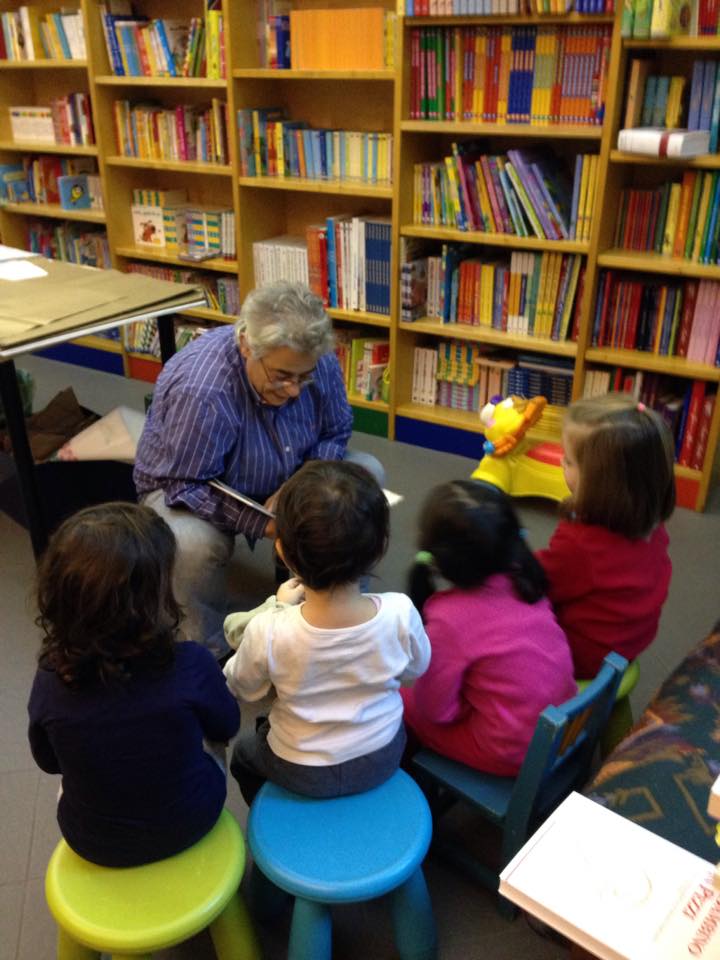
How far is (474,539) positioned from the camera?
127cm

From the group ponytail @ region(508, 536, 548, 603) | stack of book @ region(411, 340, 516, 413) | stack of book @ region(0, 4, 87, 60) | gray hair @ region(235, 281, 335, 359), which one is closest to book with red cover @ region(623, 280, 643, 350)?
stack of book @ region(411, 340, 516, 413)

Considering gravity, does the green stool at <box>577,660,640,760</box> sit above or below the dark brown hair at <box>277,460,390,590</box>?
below

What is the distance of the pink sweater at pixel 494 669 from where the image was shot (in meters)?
1.28

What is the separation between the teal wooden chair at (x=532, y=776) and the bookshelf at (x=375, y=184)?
1.62 meters

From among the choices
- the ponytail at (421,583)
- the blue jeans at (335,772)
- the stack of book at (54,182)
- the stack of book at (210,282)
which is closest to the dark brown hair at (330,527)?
the ponytail at (421,583)

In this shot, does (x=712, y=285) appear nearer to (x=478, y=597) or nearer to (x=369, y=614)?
(x=478, y=597)

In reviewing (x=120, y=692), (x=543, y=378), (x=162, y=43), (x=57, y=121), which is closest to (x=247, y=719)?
(x=120, y=692)

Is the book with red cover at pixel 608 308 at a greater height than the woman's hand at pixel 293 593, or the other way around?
the book with red cover at pixel 608 308

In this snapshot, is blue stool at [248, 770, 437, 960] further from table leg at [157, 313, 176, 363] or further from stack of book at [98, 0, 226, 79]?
stack of book at [98, 0, 226, 79]

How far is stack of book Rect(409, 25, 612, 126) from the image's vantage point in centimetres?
251

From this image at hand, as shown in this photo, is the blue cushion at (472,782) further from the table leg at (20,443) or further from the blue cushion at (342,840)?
the table leg at (20,443)

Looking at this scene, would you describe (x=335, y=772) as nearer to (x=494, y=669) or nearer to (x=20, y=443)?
(x=494, y=669)

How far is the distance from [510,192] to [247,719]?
1953 millimetres

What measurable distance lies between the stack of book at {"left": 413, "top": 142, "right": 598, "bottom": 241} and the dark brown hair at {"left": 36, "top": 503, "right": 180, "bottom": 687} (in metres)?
2.10
